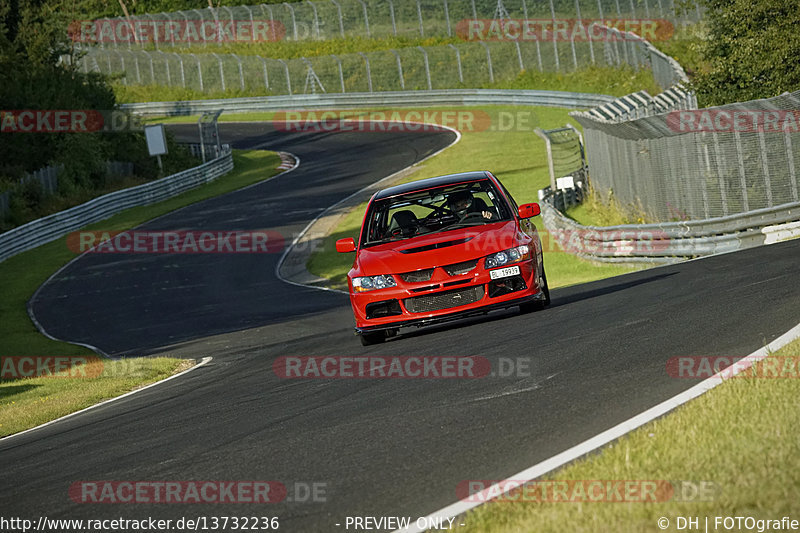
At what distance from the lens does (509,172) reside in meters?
41.5

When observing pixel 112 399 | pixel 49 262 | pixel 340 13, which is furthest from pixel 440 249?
pixel 340 13

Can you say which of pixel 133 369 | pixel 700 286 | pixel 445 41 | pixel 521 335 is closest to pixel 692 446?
pixel 521 335

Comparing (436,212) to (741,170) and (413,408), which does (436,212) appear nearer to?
(413,408)

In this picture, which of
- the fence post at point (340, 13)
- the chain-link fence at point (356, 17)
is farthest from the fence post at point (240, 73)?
the fence post at point (340, 13)

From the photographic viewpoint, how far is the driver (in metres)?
12.7

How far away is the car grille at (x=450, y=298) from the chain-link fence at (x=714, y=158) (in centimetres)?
873

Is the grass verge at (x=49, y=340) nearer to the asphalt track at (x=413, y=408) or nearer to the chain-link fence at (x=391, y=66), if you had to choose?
the asphalt track at (x=413, y=408)

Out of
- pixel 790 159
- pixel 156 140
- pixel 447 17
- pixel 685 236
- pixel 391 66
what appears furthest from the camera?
pixel 447 17

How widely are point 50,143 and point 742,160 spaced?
37.4 m

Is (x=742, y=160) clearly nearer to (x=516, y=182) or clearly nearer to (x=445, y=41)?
(x=516, y=182)

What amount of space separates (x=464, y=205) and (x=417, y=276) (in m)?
1.57

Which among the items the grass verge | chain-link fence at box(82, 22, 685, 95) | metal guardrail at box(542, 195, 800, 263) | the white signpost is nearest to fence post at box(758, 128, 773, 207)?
metal guardrail at box(542, 195, 800, 263)

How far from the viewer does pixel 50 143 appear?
49.2m

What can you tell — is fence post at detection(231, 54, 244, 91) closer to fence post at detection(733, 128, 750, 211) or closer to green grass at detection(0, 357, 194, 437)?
green grass at detection(0, 357, 194, 437)
